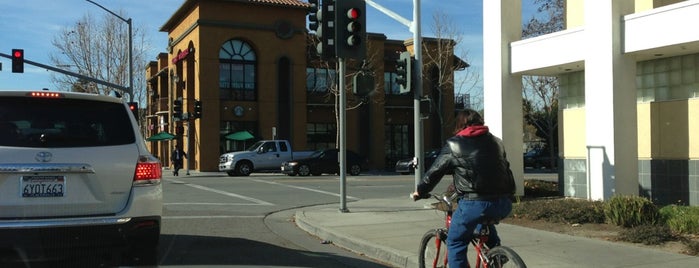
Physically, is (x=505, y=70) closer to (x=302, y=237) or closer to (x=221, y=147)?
(x=302, y=237)

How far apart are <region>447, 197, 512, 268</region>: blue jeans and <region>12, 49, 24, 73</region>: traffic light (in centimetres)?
2448

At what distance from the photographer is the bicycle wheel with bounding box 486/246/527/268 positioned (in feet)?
14.8

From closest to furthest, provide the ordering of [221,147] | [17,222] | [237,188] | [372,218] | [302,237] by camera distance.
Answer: [17,222], [302,237], [372,218], [237,188], [221,147]

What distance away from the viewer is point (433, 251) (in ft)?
20.3

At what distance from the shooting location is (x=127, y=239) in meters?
5.50

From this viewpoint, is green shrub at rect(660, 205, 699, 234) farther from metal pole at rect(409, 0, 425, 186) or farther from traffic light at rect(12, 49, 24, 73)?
traffic light at rect(12, 49, 24, 73)

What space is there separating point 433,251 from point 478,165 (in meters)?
1.67

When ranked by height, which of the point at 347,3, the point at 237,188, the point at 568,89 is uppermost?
the point at 347,3

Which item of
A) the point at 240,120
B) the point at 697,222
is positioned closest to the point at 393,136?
the point at 240,120

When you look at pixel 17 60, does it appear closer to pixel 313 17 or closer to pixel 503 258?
pixel 313 17

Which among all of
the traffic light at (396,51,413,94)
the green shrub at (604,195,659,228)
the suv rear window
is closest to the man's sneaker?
the suv rear window

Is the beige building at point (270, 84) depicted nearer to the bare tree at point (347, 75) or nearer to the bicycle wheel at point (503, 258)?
the bare tree at point (347, 75)

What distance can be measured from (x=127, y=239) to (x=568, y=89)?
1204 cm

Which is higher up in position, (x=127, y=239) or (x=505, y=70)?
(x=505, y=70)
